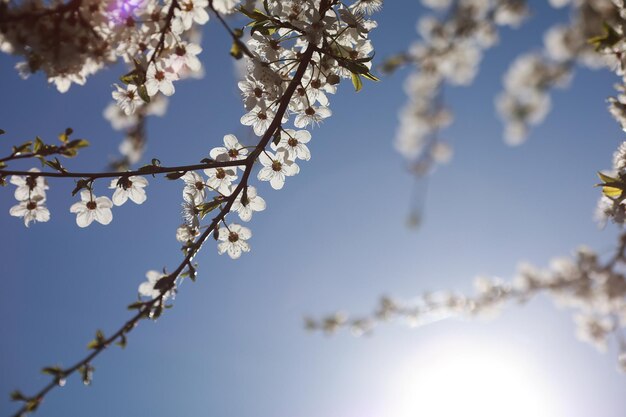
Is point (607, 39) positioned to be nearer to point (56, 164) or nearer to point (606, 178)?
point (606, 178)

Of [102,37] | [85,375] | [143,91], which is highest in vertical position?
[102,37]

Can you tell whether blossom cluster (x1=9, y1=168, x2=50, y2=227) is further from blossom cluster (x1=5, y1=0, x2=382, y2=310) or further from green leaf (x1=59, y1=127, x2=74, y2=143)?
green leaf (x1=59, y1=127, x2=74, y2=143)

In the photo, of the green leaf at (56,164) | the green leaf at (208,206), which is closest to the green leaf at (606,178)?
the green leaf at (208,206)

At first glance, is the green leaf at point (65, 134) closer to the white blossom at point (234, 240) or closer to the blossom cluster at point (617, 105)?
the white blossom at point (234, 240)

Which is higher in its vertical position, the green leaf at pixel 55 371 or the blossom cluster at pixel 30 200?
the blossom cluster at pixel 30 200

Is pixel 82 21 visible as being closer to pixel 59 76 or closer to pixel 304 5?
pixel 59 76

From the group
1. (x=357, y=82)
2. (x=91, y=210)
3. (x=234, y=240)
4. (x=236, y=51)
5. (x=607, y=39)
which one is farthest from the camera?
(x=234, y=240)

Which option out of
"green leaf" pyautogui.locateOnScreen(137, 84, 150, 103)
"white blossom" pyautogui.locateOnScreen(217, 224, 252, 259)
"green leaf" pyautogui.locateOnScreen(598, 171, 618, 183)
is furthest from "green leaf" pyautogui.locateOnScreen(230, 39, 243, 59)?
"green leaf" pyautogui.locateOnScreen(598, 171, 618, 183)

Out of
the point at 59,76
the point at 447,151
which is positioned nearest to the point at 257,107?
the point at 59,76

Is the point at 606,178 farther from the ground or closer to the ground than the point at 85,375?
farther from the ground

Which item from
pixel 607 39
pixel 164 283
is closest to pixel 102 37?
pixel 164 283

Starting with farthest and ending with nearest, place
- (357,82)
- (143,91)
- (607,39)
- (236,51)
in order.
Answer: (357,82), (143,91), (607,39), (236,51)
